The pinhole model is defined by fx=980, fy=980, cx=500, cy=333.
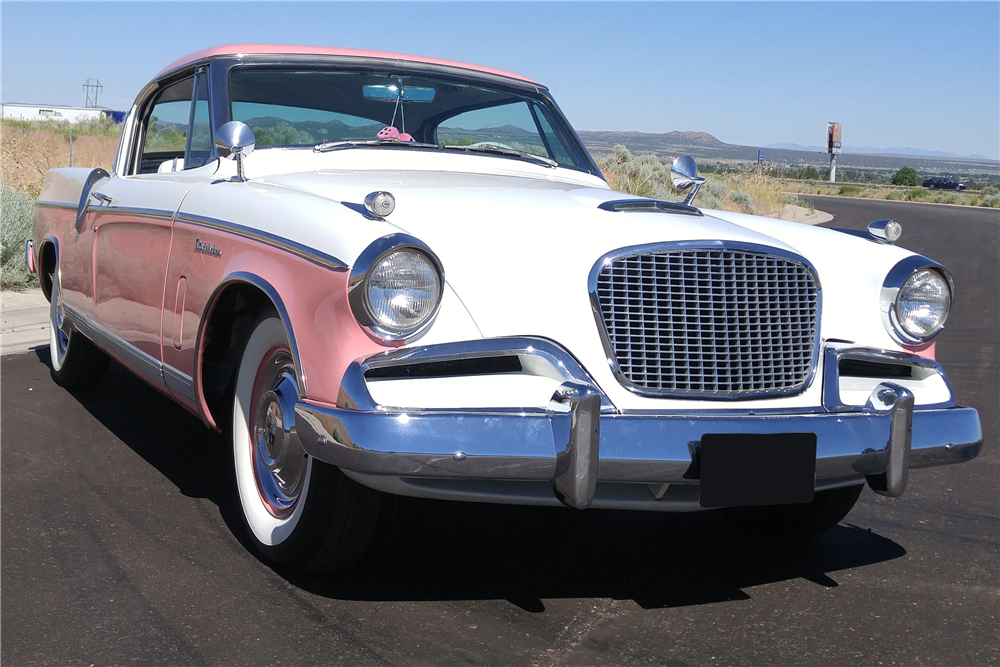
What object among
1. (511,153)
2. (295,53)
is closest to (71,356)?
(295,53)

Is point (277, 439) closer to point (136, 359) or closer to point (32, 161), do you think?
point (136, 359)

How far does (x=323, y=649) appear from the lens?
8.32 ft

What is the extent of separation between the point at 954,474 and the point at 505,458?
9.37 feet

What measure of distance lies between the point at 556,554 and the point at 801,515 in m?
0.94

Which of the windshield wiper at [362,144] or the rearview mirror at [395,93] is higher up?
the rearview mirror at [395,93]

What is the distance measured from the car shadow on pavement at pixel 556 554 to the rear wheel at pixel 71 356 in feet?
4.80

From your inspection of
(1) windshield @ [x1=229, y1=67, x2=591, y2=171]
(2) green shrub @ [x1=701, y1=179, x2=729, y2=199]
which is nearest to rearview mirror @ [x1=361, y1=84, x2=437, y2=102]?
(1) windshield @ [x1=229, y1=67, x2=591, y2=171]

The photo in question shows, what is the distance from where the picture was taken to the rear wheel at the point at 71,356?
5340mm

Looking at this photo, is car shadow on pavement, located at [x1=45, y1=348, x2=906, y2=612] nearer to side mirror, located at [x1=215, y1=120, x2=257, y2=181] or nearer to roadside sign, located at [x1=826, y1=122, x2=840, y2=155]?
side mirror, located at [x1=215, y1=120, x2=257, y2=181]

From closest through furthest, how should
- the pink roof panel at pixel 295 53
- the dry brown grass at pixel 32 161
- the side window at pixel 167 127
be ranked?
the pink roof panel at pixel 295 53, the side window at pixel 167 127, the dry brown grass at pixel 32 161

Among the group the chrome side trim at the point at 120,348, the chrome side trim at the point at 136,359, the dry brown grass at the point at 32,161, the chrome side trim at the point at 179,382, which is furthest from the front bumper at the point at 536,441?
the dry brown grass at the point at 32,161

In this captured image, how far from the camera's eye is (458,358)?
2.55 metres

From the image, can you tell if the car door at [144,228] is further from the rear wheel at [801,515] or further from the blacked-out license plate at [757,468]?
the rear wheel at [801,515]

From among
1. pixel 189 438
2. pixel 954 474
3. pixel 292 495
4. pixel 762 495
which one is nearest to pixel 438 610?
pixel 292 495
